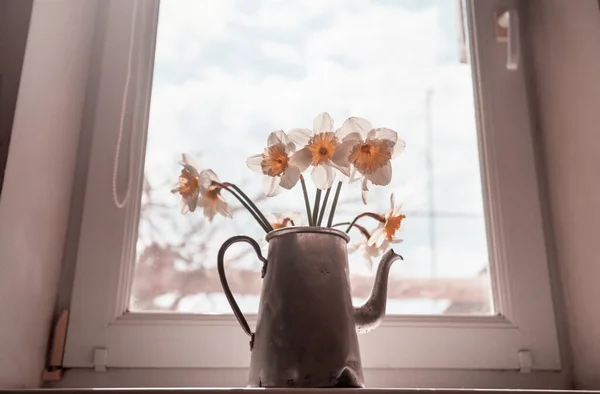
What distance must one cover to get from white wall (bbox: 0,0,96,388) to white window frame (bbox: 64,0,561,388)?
1.9 inches

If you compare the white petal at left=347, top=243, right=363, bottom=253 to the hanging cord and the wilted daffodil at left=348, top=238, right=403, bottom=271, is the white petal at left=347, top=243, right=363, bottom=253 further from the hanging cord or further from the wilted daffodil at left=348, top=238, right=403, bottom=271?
the hanging cord

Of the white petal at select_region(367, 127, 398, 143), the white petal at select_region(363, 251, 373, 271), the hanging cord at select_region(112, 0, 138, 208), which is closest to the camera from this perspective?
the white petal at select_region(367, 127, 398, 143)

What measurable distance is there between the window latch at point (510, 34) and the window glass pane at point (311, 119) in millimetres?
73

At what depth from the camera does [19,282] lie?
84 cm

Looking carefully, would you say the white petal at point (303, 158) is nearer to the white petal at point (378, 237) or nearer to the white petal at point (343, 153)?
the white petal at point (343, 153)

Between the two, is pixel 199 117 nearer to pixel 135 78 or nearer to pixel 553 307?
pixel 135 78

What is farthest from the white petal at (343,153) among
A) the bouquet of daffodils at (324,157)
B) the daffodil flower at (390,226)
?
the daffodil flower at (390,226)

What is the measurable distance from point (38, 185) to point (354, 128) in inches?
17.6

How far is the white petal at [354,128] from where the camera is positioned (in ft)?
2.72

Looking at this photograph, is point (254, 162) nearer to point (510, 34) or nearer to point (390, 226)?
point (390, 226)

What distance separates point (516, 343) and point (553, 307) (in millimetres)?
91

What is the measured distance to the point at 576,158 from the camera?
101cm

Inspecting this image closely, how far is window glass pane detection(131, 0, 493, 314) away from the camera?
3.51 feet

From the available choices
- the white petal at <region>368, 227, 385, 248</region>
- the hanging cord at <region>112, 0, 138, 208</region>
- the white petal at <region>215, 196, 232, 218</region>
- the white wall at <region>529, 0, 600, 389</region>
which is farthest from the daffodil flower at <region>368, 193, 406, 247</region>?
the hanging cord at <region>112, 0, 138, 208</region>
